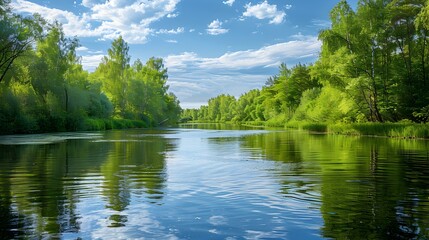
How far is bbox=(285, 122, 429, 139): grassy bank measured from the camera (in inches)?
1460

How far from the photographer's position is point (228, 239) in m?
6.63

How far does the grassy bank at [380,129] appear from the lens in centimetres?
3709

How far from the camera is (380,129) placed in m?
43.2

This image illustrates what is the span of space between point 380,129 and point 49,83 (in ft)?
139

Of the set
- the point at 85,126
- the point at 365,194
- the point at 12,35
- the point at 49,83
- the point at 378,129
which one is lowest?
the point at 365,194

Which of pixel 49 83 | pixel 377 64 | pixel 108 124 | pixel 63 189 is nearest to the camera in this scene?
pixel 63 189

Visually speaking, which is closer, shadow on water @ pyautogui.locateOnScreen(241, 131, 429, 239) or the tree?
shadow on water @ pyautogui.locateOnScreen(241, 131, 429, 239)

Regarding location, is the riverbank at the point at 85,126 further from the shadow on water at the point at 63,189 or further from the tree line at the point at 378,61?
the tree line at the point at 378,61

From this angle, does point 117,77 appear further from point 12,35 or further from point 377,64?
point 377,64

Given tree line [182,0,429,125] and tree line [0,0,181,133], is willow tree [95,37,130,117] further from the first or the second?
tree line [182,0,429,125]

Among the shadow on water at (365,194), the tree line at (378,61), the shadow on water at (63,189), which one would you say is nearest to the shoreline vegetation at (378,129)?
the tree line at (378,61)

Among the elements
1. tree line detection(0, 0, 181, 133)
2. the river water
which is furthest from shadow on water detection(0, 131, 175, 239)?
tree line detection(0, 0, 181, 133)

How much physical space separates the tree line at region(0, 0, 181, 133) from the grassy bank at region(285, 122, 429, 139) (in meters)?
37.1

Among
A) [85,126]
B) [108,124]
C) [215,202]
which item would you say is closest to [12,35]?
[85,126]
